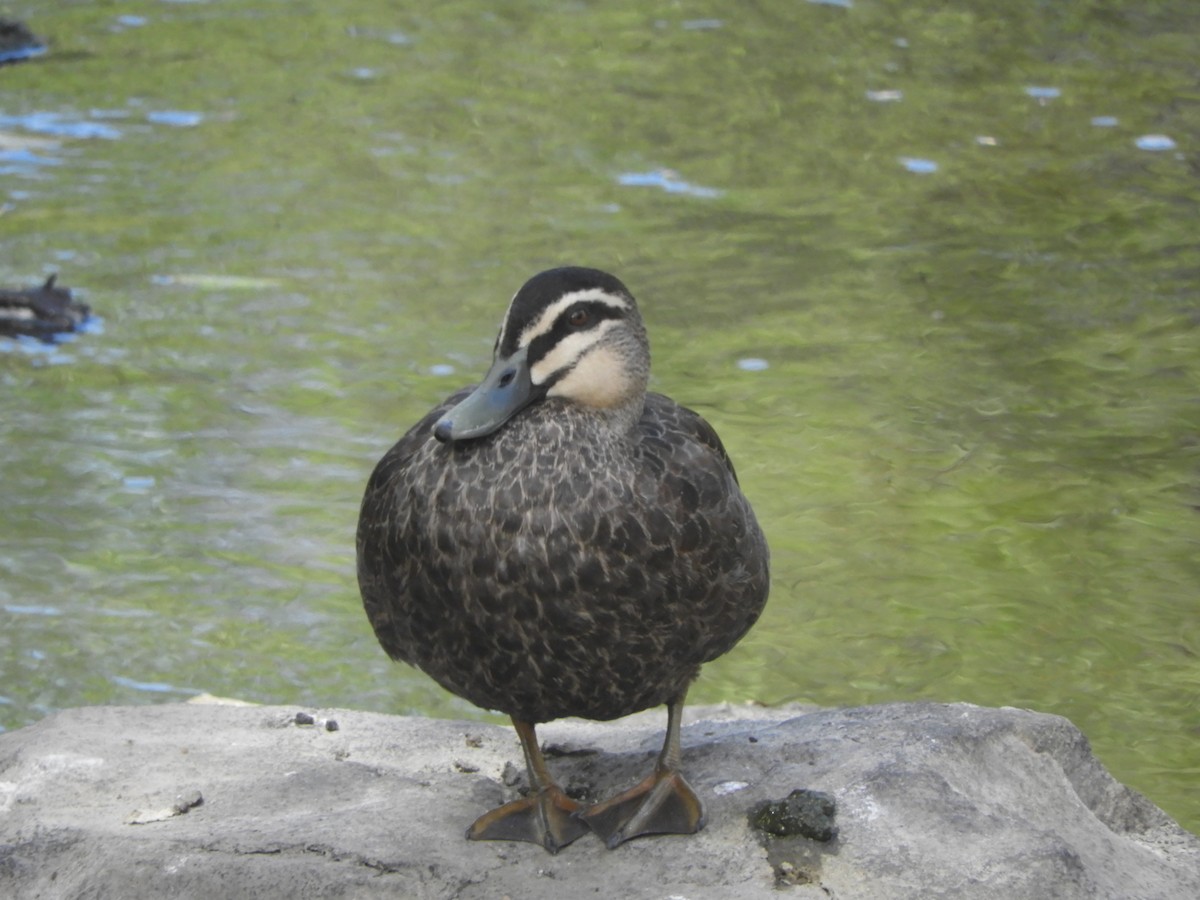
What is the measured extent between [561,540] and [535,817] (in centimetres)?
83

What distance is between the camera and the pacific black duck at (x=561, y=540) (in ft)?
Answer: 12.2

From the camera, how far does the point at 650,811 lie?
4105 mm

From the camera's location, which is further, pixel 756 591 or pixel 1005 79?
pixel 1005 79

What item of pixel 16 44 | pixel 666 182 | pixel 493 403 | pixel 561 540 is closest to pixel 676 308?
pixel 666 182

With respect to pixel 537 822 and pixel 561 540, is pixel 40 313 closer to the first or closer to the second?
pixel 537 822

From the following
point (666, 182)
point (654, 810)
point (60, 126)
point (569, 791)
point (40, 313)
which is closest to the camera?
point (654, 810)

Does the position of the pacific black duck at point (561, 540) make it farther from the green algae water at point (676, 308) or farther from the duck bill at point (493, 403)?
the green algae water at point (676, 308)

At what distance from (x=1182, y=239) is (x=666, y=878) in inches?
254

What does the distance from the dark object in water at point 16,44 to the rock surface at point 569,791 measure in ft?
26.4

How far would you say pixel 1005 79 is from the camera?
453 inches

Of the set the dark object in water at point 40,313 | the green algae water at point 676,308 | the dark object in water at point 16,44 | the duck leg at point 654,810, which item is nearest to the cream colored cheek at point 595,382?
the duck leg at point 654,810

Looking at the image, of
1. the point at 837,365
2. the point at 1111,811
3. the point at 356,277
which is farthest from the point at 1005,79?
the point at 1111,811

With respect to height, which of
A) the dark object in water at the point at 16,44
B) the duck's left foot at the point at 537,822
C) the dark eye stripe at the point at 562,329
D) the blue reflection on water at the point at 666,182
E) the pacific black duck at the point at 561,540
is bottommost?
the blue reflection on water at the point at 666,182

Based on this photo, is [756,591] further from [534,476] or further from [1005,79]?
[1005,79]
